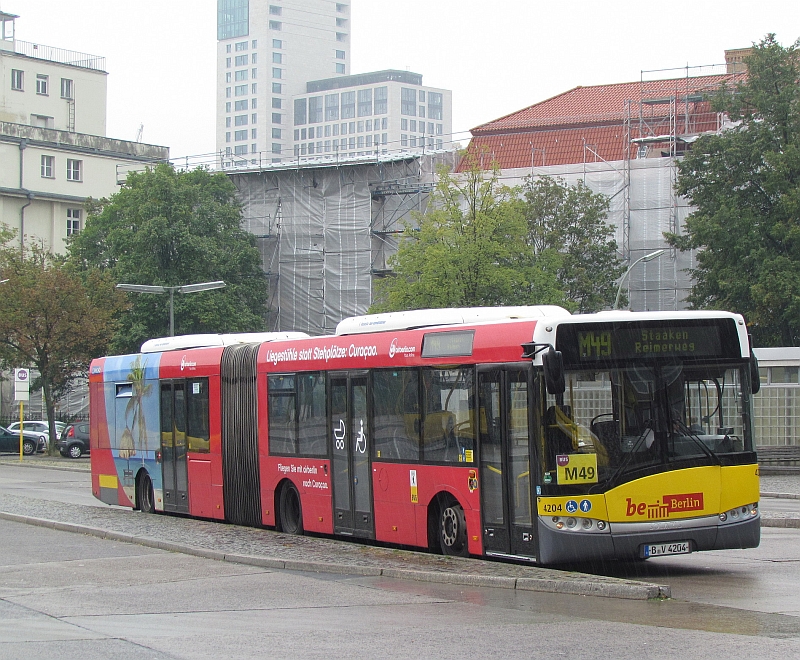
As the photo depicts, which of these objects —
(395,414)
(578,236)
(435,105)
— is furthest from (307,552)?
(435,105)

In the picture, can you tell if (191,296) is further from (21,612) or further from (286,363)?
(21,612)

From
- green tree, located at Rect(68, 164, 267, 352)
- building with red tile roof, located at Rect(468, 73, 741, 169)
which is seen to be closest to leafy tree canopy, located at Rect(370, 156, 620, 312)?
building with red tile roof, located at Rect(468, 73, 741, 169)

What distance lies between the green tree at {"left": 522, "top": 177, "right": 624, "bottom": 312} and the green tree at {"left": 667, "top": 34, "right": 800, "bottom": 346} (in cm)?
663

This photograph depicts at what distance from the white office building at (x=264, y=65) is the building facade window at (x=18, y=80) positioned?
9733cm

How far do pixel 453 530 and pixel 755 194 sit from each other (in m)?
35.4

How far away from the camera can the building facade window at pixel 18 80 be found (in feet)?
262

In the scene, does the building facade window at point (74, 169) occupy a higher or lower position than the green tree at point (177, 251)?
higher

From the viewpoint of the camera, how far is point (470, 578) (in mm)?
11578

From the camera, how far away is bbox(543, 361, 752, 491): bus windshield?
39.1 feet

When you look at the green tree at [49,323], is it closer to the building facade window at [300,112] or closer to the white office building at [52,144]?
the white office building at [52,144]

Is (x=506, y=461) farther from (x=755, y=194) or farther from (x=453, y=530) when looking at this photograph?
(x=755, y=194)

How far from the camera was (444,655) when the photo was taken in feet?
26.8

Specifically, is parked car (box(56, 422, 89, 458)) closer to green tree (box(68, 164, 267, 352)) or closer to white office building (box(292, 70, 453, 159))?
green tree (box(68, 164, 267, 352))

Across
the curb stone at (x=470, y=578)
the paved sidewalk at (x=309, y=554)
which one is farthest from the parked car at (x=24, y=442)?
the curb stone at (x=470, y=578)
